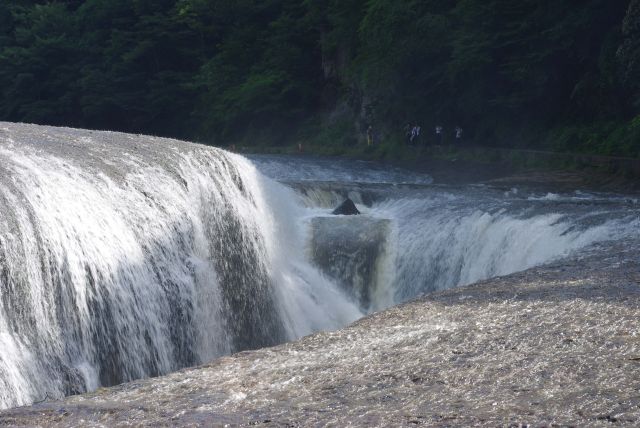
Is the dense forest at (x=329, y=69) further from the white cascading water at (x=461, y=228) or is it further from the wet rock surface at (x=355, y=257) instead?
the wet rock surface at (x=355, y=257)

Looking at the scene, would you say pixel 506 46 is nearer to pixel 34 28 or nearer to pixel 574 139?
pixel 574 139

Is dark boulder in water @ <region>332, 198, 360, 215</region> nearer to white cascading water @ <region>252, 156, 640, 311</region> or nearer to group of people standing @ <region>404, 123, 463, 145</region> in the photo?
white cascading water @ <region>252, 156, 640, 311</region>

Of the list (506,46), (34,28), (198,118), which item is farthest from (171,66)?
(506,46)

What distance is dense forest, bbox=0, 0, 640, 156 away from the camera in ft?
91.8

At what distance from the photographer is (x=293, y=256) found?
17609 millimetres

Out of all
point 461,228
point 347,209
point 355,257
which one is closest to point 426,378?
point 461,228

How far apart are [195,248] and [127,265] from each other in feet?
7.01

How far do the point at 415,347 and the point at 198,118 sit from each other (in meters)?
40.1

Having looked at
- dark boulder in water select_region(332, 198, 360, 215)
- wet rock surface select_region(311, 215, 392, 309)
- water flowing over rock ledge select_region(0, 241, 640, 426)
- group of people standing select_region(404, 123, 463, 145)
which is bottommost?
wet rock surface select_region(311, 215, 392, 309)

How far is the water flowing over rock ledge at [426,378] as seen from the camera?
6250 millimetres

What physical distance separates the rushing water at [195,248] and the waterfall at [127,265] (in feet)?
0.07

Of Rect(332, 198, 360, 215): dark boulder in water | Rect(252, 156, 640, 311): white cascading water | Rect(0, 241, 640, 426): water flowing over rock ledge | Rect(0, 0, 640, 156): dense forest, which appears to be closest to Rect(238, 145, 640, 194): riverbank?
Rect(0, 0, 640, 156): dense forest

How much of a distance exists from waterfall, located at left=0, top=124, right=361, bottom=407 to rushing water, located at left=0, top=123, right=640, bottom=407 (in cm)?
2

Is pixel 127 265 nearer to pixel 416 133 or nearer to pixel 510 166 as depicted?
pixel 510 166
